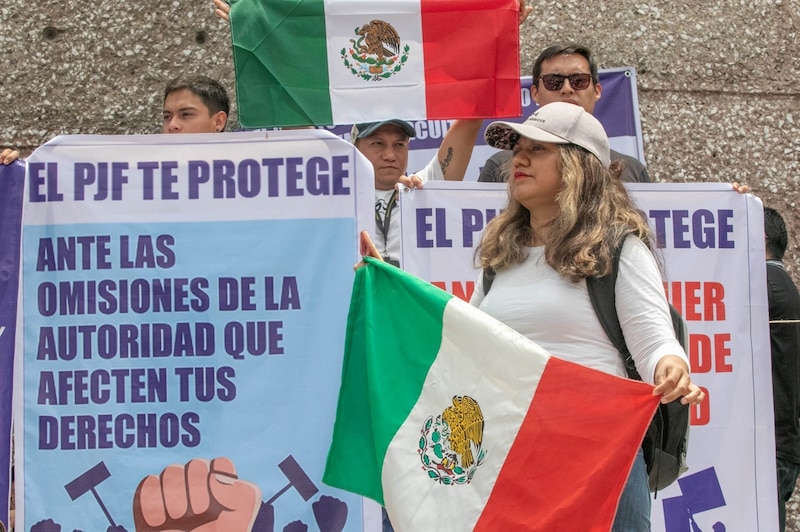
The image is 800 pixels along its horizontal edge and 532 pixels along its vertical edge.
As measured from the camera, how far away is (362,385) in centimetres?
337

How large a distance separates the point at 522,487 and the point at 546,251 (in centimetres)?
61

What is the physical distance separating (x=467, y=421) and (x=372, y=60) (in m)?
2.02

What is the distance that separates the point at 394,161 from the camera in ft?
15.4

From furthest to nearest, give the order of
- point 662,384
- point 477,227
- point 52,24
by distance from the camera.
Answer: point 52,24, point 477,227, point 662,384

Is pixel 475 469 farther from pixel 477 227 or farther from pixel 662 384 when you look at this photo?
pixel 477 227

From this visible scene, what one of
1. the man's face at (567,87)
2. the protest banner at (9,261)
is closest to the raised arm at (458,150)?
the man's face at (567,87)

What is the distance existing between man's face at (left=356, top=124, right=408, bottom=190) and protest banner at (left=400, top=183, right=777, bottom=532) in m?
0.46

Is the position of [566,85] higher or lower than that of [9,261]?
higher

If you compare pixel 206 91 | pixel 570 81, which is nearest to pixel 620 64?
pixel 570 81

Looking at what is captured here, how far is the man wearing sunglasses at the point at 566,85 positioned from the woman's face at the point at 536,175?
4.15 feet

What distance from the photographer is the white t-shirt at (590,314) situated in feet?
9.30

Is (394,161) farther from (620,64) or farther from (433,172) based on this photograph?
(620,64)

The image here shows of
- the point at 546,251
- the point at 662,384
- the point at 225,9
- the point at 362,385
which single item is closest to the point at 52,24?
the point at 225,9

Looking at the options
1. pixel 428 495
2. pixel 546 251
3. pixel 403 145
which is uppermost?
pixel 403 145
